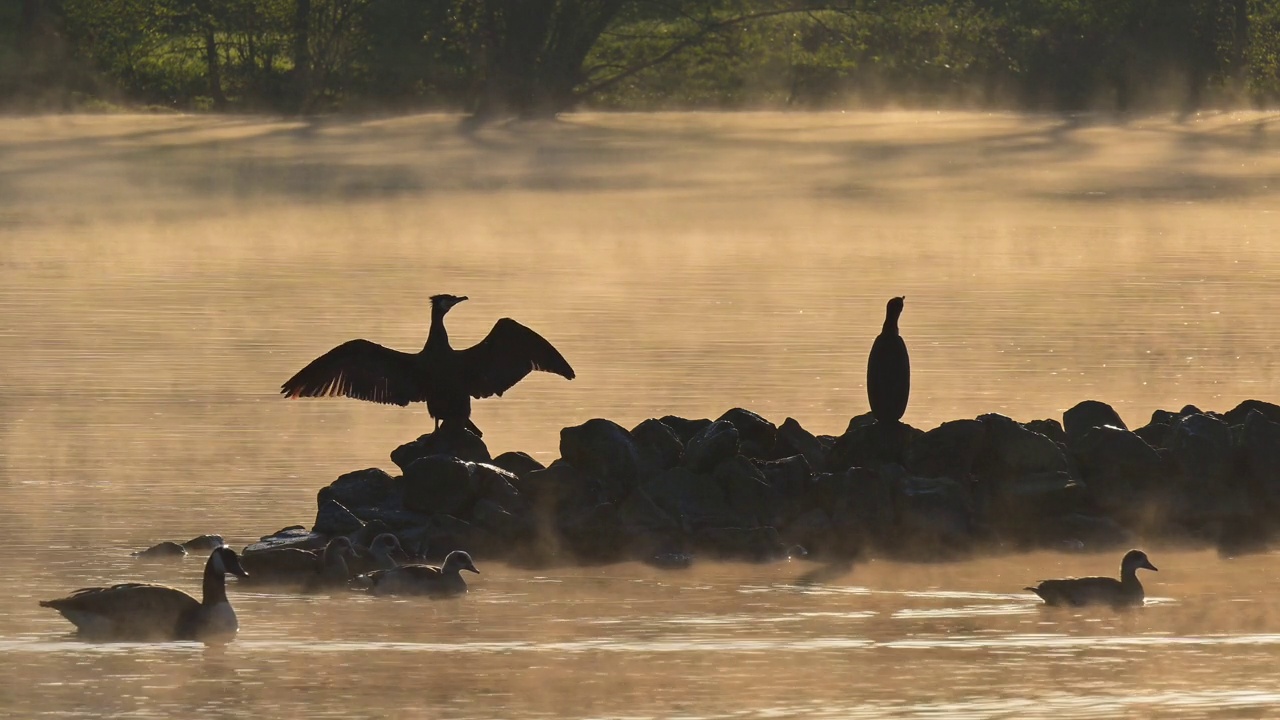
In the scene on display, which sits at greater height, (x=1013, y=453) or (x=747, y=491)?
(x=1013, y=453)

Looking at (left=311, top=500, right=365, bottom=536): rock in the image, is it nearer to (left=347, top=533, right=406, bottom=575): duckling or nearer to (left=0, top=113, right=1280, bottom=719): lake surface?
(left=347, top=533, right=406, bottom=575): duckling

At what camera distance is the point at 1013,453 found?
40.6 feet

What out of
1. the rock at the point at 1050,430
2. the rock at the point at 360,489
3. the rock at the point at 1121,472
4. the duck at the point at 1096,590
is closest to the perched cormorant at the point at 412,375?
the rock at the point at 360,489

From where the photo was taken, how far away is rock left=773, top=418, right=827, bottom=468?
12.8 metres

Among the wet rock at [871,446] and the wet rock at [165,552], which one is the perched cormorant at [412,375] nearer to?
the wet rock at [871,446]

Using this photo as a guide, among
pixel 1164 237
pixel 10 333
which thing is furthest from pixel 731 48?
pixel 10 333

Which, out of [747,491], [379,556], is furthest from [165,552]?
[747,491]

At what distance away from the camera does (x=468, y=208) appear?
34.6 m

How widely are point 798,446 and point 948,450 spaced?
0.85m

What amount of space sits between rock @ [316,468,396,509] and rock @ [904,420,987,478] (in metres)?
2.46

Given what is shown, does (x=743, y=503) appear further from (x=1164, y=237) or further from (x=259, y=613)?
(x=1164, y=237)

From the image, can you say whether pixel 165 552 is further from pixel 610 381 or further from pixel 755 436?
pixel 610 381

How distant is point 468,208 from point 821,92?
91.8 ft

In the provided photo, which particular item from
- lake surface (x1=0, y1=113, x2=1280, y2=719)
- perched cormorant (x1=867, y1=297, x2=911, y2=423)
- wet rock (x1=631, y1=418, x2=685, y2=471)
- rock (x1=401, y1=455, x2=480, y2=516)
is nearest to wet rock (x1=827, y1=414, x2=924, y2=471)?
perched cormorant (x1=867, y1=297, x2=911, y2=423)
